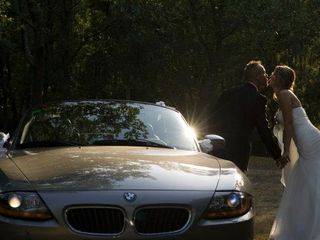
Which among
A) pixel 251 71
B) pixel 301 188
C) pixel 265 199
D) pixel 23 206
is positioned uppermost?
pixel 251 71

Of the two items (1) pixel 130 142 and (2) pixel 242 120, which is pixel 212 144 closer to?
(1) pixel 130 142

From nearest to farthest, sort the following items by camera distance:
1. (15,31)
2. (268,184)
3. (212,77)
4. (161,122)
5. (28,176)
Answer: (28,176)
(161,122)
(268,184)
(212,77)
(15,31)

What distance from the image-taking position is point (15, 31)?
26.8 meters

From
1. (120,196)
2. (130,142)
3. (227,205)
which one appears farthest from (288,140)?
(120,196)

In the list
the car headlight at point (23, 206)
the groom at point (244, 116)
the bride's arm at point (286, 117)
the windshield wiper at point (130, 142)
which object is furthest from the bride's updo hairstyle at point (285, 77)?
the car headlight at point (23, 206)

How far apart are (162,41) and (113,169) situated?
64.1ft

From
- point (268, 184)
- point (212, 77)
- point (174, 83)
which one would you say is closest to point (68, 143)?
point (268, 184)

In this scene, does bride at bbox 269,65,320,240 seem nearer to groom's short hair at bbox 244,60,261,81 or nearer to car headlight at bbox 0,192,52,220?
groom's short hair at bbox 244,60,261,81

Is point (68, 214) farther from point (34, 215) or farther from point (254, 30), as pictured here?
point (254, 30)

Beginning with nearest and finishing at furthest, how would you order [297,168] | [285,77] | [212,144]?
[212,144]
[285,77]
[297,168]

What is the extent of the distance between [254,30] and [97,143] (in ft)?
60.5

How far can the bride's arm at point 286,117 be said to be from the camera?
635 centimetres

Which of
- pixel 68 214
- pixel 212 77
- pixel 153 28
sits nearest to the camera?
pixel 68 214

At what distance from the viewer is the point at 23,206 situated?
3.91 m
